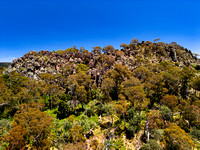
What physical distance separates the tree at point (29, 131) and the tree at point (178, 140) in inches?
915

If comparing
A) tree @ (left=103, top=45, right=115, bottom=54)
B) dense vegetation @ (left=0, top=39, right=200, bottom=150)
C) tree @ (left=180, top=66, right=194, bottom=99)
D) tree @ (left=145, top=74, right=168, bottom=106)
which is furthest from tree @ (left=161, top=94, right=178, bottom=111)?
tree @ (left=103, top=45, right=115, bottom=54)

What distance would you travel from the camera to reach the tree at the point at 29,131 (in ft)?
49.0

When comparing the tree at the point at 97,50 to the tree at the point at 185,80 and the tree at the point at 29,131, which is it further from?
the tree at the point at 29,131

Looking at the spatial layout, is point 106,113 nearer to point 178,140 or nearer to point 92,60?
point 178,140

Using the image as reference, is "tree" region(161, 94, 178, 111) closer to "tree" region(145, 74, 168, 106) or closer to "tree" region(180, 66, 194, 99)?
"tree" region(145, 74, 168, 106)

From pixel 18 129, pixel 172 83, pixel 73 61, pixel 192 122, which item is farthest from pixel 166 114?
pixel 73 61

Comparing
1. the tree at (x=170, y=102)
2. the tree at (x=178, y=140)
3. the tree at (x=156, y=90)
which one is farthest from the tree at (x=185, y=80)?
the tree at (x=178, y=140)

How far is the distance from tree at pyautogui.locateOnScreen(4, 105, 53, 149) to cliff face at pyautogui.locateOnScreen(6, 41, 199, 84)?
32218 millimetres

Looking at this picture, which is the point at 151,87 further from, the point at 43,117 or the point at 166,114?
the point at 43,117

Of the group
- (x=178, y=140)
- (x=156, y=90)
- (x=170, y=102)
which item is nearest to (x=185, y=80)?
(x=156, y=90)

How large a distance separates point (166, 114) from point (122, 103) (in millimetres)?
11677

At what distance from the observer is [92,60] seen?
62438 millimetres

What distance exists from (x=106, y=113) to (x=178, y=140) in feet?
49.4

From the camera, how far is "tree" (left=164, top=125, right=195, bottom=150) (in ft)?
48.5
